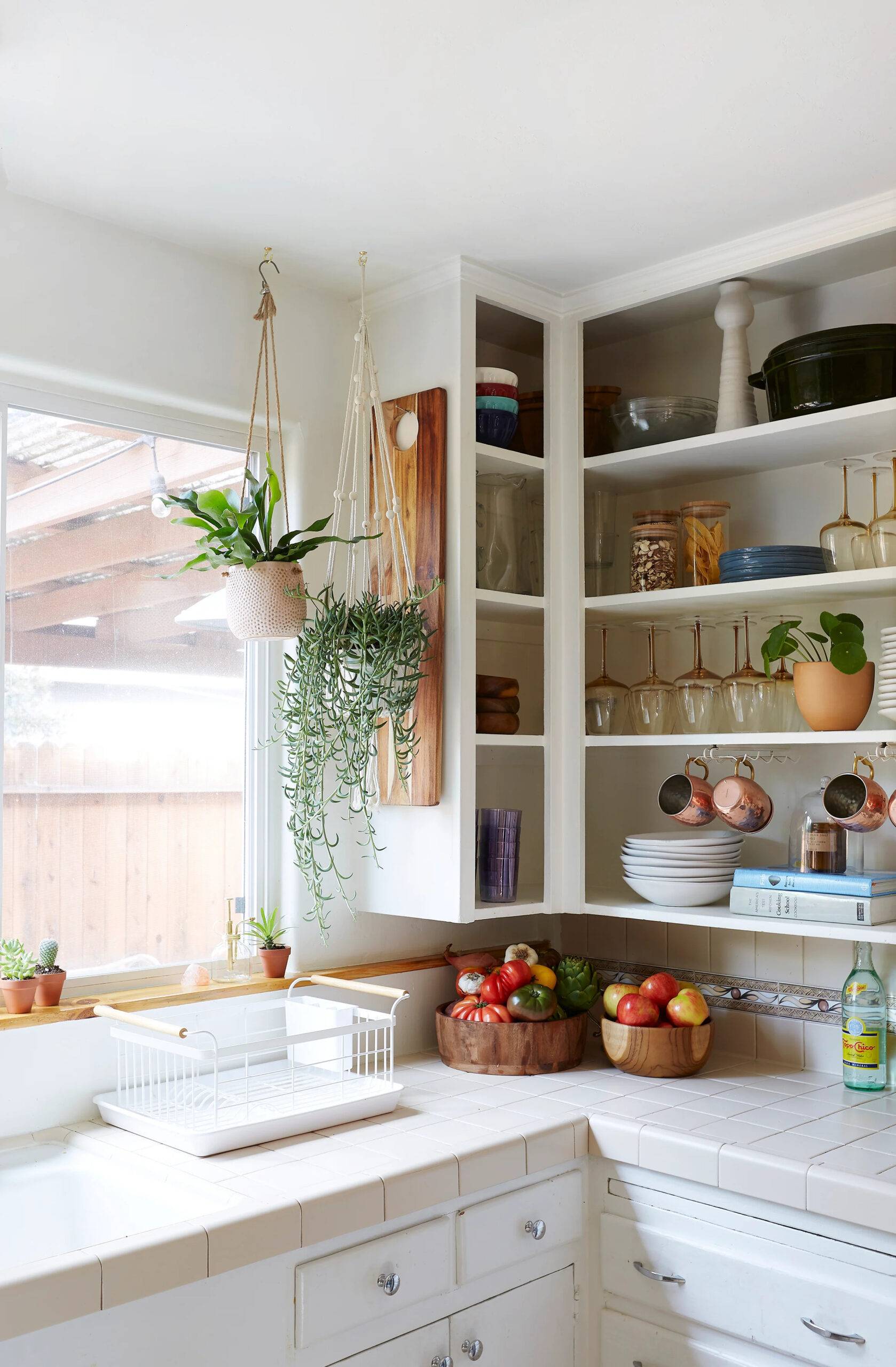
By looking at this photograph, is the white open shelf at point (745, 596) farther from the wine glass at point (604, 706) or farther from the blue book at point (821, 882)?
the blue book at point (821, 882)

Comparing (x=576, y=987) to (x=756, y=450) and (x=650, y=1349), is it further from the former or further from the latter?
(x=756, y=450)

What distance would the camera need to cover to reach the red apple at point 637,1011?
2.34 metres

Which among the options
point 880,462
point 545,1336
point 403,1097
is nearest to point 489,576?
point 880,462

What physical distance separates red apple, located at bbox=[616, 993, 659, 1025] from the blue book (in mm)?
300

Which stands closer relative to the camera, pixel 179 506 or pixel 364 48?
pixel 364 48

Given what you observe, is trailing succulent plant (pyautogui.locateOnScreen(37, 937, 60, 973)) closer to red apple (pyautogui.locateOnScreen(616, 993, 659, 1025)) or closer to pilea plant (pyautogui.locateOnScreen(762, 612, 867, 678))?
red apple (pyautogui.locateOnScreen(616, 993, 659, 1025))

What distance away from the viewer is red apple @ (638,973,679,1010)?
2379mm

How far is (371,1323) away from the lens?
1727 millimetres

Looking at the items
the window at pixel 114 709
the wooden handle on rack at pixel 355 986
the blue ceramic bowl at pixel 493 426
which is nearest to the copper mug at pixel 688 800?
the wooden handle on rack at pixel 355 986

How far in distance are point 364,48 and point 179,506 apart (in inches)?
38.7

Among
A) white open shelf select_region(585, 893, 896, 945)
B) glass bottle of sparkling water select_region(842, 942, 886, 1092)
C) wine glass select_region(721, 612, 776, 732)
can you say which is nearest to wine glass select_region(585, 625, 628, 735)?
wine glass select_region(721, 612, 776, 732)

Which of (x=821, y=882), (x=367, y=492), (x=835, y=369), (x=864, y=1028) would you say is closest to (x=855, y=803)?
(x=821, y=882)

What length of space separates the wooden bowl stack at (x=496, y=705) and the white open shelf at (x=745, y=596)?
28cm

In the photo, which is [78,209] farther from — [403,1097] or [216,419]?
[403,1097]
